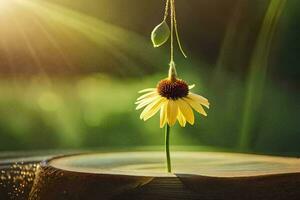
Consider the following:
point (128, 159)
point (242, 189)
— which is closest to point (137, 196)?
point (242, 189)

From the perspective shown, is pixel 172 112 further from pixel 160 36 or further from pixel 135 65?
pixel 135 65

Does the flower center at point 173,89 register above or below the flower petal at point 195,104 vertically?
above

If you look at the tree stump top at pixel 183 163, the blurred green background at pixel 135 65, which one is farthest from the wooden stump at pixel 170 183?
the blurred green background at pixel 135 65

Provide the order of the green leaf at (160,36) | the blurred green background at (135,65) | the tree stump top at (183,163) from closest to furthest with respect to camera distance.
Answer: the green leaf at (160,36)
the tree stump top at (183,163)
the blurred green background at (135,65)

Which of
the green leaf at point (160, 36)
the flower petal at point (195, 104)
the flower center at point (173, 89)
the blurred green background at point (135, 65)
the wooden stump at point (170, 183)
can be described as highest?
the blurred green background at point (135, 65)

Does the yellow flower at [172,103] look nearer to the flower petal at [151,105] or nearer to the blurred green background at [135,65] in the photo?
the flower petal at [151,105]

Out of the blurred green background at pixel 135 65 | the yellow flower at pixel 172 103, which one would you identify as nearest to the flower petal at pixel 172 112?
the yellow flower at pixel 172 103

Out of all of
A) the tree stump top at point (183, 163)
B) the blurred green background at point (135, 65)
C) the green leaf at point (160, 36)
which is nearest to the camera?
the green leaf at point (160, 36)

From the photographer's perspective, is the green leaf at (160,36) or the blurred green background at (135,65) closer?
the green leaf at (160,36)
